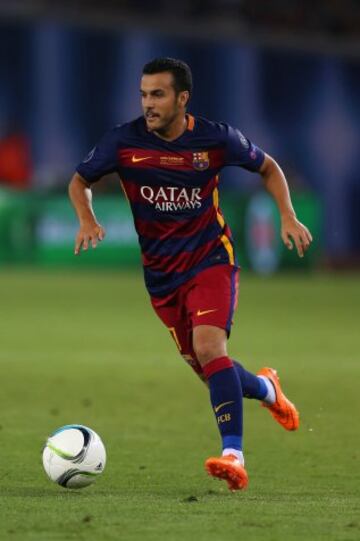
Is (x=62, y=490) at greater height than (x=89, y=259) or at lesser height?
greater

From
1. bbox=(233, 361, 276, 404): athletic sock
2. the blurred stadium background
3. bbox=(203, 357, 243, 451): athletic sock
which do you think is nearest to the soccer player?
bbox=(203, 357, 243, 451): athletic sock

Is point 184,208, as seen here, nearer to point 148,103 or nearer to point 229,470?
point 148,103

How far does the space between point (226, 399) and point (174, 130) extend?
1.33 m

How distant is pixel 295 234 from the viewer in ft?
21.9

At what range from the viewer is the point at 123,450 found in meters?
7.82

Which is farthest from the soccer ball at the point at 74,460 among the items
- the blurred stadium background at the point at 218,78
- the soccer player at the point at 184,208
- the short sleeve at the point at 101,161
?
the blurred stadium background at the point at 218,78

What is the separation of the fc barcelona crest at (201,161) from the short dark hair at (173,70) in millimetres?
315

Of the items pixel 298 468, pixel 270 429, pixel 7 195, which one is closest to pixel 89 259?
pixel 7 195

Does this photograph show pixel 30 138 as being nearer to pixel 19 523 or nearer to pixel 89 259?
pixel 89 259

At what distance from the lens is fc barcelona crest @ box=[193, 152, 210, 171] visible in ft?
22.3

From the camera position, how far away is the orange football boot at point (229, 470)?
6.11m

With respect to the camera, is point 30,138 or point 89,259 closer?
point 89,259

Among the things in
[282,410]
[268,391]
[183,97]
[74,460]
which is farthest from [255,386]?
[183,97]

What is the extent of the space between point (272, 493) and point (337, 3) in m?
24.8
